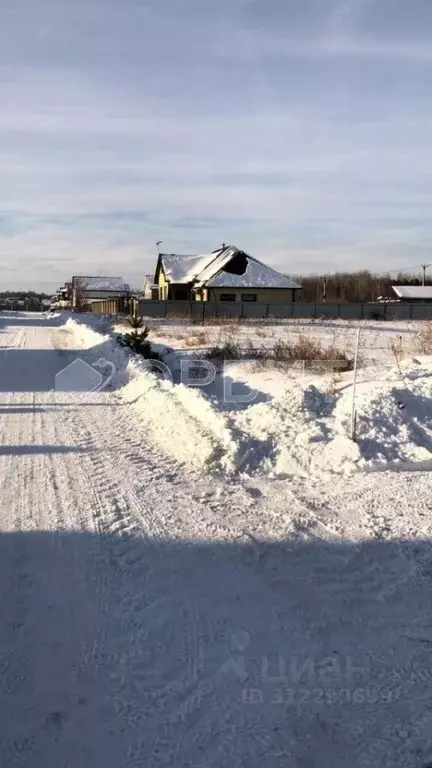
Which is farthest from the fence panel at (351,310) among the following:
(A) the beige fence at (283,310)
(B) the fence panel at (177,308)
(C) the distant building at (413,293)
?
(C) the distant building at (413,293)

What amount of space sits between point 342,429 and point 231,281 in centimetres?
4608

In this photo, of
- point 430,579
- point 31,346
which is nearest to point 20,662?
point 430,579

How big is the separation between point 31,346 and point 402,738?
22196 mm

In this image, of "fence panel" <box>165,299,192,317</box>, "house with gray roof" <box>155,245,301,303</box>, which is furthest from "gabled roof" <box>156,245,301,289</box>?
"fence panel" <box>165,299,192,317</box>

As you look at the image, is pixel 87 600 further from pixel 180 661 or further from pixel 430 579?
pixel 430 579

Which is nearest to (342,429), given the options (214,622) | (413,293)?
(214,622)

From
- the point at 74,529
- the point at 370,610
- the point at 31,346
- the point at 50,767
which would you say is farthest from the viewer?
the point at 31,346

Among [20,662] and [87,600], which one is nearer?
[20,662]

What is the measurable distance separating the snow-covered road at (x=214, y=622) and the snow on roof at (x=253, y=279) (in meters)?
46.2

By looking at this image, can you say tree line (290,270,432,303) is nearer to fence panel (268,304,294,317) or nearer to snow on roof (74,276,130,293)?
snow on roof (74,276,130,293)

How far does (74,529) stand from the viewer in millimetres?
5066

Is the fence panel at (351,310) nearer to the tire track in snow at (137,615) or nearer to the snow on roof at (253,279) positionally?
the snow on roof at (253,279)

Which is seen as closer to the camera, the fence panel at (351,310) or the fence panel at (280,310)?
the fence panel at (280,310)

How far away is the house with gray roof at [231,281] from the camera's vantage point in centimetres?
5209
